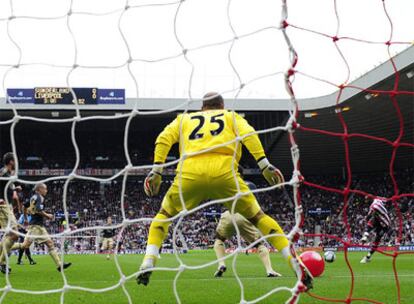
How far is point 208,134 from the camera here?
16.6ft

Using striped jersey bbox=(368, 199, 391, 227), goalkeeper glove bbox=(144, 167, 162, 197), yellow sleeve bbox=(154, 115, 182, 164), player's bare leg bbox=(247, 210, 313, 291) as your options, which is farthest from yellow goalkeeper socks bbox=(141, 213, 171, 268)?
striped jersey bbox=(368, 199, 391, 227)

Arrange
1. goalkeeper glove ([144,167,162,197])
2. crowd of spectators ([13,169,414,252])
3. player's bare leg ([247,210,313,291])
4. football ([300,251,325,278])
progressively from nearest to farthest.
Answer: player's bare leg ([247,210,313,291]) < goalkeeper glove ([144,167,162,197]) < football ([300,251,325,278]) < crowd of spectators ([13,169,414,252])

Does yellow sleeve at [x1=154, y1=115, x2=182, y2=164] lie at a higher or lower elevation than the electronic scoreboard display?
higher

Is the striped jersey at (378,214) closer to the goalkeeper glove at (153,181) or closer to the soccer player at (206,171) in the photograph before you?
the soccer player at (206,171)

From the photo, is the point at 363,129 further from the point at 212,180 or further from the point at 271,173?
the point at 212,180

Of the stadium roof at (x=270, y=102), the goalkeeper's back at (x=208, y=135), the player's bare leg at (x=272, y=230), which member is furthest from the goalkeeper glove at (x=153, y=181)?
the stadium roof at (x=270, y=102)

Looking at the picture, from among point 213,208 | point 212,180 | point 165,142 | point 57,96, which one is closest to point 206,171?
point 212,180

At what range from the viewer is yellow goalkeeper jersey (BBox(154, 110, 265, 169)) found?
16.5ft

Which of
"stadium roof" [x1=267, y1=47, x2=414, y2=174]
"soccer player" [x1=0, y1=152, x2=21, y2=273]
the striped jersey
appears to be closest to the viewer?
"soccer player" [x1=0, y1=152, x2=21, y2=273]

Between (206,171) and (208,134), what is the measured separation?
1.12 feet

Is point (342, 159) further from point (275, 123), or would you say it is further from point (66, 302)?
point (66, 302)

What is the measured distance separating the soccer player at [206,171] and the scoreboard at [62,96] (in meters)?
24.1

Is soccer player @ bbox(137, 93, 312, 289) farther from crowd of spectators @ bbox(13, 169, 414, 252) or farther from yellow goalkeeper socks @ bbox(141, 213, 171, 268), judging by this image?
crowd of spectators @ bbox(13, 169, 414, 252)

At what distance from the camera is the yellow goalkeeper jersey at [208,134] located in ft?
16.5
